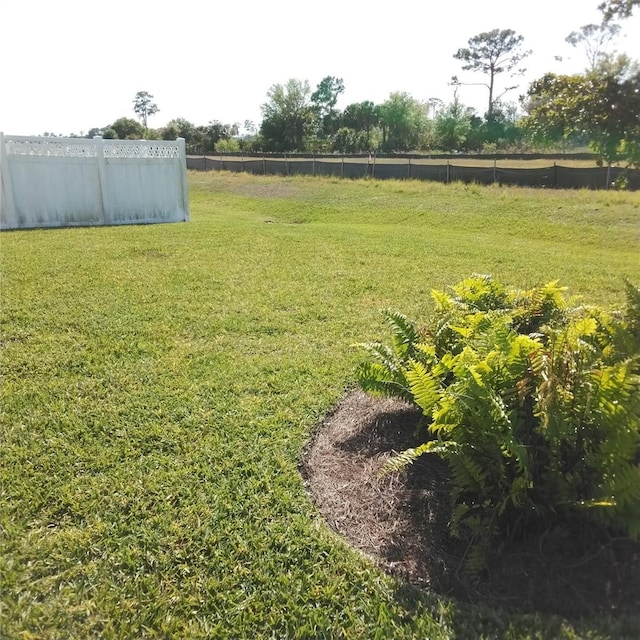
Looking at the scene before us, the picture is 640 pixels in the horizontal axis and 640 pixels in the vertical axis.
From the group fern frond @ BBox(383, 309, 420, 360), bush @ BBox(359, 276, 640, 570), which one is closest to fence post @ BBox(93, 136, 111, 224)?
fern frond @ BBox(383, 309, 420, 360)

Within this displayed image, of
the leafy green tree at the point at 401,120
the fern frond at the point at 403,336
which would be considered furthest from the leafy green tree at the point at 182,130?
the fern frond at the point at 403,336

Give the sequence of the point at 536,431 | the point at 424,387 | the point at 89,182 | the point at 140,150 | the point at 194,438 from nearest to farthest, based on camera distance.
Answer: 1. the point at 536,431
2. the point at 424,387
3. the point at 194,438
4. the point at 89,182
5. the point at 140,150

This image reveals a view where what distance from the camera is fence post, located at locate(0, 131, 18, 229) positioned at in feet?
35.0

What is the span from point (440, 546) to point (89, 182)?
11.8 m

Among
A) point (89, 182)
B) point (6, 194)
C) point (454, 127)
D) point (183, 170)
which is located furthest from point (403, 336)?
point (454, 127)

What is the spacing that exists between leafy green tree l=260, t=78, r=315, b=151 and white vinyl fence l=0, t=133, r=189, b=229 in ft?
125

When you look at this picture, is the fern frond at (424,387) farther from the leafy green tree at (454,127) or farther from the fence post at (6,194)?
the leafy green tree at (454,127)

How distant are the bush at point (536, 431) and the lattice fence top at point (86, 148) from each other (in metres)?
11.3

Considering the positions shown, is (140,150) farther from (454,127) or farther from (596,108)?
(454,127)

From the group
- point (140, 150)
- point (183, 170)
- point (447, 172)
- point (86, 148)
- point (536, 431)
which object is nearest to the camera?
point (536, 431)

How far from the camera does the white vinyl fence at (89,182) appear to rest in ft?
35.7

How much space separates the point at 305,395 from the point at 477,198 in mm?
14898

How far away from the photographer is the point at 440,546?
2.17 metres

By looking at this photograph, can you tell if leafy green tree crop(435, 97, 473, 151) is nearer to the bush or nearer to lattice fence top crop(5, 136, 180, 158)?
lattice fence top crop(5, 136, 180, 158)
